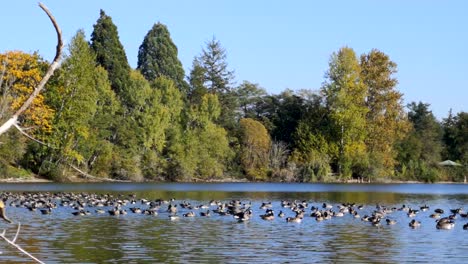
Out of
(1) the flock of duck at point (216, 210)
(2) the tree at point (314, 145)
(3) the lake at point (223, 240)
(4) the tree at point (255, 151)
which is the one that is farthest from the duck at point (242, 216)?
(4) the tree at point (255, 151)

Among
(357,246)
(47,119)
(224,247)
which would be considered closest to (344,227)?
(357,246)

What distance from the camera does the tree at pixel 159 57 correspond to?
375 ft

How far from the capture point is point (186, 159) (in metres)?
86.5

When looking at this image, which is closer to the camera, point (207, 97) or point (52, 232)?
point (52, 232)

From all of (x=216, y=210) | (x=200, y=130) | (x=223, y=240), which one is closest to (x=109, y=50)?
(x=200, y=130)

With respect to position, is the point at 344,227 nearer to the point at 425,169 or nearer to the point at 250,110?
the point at 425,169

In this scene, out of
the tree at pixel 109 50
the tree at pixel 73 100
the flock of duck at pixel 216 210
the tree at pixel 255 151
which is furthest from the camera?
the tree at pixel 255 151

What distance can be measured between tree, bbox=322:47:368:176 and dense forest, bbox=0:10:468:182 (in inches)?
5.0

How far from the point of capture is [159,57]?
4587 inches

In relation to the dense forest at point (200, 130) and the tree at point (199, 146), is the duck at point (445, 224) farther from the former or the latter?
the tree at point (199, 146)

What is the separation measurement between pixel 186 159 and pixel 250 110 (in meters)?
29.6

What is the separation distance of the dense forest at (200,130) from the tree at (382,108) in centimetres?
12

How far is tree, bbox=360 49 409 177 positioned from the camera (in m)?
93.1

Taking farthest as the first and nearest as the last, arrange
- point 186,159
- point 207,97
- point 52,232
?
point 207,97 → point 186,159 → point 52,232
